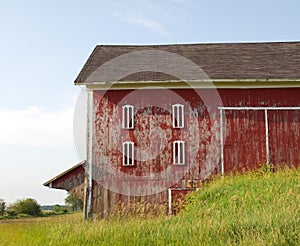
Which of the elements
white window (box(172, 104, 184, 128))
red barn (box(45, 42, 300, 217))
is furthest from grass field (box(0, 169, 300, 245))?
white window (box(172, 104, 184, 128))

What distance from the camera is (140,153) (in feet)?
48.6

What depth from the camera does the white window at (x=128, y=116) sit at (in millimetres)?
15039

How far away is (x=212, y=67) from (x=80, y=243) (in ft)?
30.9

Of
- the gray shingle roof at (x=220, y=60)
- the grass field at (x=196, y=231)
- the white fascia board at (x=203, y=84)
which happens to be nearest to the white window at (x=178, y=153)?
the white fascia board at (x=203, y=84)

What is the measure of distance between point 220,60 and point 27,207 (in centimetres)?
1701

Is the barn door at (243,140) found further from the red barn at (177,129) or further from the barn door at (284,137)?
→ the barn door at (284,137)

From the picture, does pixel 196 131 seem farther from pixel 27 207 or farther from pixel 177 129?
pixel 27 207

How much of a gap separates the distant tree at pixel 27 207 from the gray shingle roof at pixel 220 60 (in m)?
14.1

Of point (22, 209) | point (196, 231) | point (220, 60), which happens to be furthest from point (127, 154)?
point (22, 209)

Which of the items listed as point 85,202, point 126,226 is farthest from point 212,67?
point 126,226

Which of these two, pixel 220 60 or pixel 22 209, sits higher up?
pixel 220 60

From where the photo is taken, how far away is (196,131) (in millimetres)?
15023

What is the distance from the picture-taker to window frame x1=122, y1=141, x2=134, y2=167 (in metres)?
14.8

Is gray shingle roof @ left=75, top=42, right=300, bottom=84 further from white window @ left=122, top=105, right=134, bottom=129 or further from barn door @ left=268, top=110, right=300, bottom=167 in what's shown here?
barn door @ left=268, top=110, right=300, bottom=167
